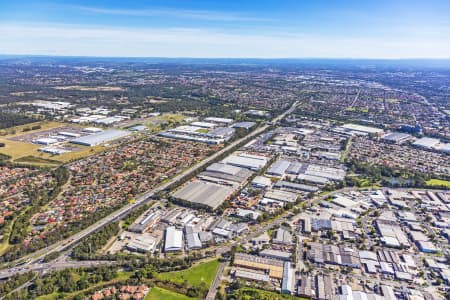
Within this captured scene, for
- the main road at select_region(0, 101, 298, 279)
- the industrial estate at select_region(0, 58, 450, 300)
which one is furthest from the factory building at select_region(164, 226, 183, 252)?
the main road at select_region(0, 101, 298, 279)

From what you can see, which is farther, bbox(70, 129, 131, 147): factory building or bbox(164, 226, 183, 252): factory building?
bbox(70, 129, 131, 147): factory building

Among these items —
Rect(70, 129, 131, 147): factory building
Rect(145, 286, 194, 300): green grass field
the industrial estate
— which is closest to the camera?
Rect(145, 286, 194, 300): green grass field

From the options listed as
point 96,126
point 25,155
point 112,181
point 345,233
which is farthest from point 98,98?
point 345,233

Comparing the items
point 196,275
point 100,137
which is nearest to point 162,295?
point 196,275

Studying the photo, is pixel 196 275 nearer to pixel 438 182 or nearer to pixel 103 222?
pixel 103 222

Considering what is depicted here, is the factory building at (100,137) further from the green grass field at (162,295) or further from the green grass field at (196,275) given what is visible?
the green grass field at (162,295)

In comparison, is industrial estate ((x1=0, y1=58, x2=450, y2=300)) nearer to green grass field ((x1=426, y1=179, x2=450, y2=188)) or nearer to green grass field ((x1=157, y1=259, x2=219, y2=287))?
green grass field ((x1=157, y1=259, x2=219, y2=287))

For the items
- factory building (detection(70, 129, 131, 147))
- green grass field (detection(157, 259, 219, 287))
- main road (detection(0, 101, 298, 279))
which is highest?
factory building (detection(70, 129, 131, 147))

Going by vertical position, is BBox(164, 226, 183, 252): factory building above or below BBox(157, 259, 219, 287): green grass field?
above
